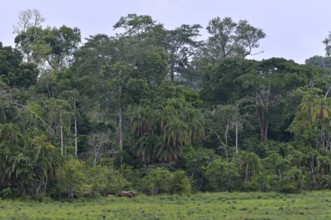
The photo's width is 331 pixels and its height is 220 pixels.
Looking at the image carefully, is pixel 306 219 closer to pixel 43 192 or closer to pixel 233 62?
pixel 43 192

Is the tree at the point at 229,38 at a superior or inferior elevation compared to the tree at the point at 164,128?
superior

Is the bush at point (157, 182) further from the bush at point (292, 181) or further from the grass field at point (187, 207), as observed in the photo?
the bush at point (292, 181)

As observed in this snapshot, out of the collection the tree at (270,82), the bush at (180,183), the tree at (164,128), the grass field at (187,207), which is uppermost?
the tree at (270,82)

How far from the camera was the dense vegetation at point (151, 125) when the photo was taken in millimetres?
39875

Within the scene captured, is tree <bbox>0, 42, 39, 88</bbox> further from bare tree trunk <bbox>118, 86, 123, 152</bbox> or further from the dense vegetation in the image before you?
bare tree trunk <bbox>118, 86, 123, 152</bbox>

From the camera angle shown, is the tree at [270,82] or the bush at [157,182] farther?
the tree at [270,82]

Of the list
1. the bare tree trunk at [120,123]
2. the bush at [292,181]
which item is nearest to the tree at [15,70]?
the bare tree trunk at [120,123]

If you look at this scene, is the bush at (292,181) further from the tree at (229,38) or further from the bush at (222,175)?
the tree at (229,38)

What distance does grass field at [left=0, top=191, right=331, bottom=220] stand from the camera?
29.2 m

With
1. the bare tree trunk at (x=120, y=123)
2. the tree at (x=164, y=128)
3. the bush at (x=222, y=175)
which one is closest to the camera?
the bush at (x=222, y=175)

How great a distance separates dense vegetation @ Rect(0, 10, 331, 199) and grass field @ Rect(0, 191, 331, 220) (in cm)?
223

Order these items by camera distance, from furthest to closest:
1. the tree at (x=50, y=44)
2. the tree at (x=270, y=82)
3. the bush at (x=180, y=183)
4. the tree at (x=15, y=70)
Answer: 1. the tree at (x=50, y=44)
2. the tree at (x=15, y=70)
3. the tree at (x=270, y=82)
4. the bush at (x=180, y=183)

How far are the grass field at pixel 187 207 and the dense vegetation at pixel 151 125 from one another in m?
2.23

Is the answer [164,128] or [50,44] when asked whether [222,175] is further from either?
[50,44]
